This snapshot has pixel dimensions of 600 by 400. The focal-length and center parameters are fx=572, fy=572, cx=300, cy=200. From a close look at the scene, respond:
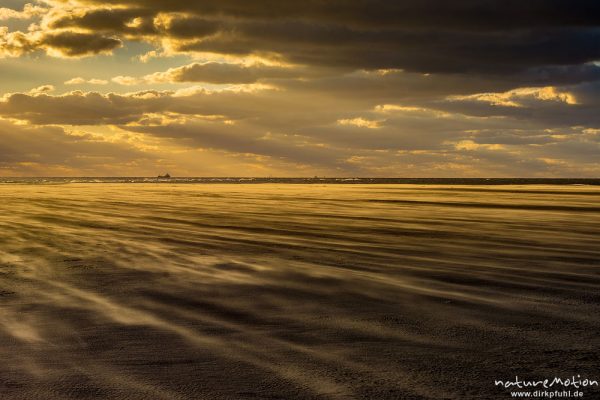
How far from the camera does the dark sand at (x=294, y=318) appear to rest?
13.7 feet

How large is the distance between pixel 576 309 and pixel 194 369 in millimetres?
4374

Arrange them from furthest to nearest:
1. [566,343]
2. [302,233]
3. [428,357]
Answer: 1. [302,233]
2. [566,343]
3. [428,357]

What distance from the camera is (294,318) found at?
6125 mm

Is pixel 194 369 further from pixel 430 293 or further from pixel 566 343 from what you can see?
pixel 430 293

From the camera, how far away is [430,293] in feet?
24.2

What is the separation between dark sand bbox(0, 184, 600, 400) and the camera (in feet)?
13.7

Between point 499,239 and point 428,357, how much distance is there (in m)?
9.70

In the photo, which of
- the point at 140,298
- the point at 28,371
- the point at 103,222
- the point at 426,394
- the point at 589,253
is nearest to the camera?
the point at 426,394

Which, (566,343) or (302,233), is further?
(302,233)

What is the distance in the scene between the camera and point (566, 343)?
16.6 feet

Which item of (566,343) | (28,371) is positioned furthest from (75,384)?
(566,343)

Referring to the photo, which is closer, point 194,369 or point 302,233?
point 194,369

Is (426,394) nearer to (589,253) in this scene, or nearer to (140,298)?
(140,298)

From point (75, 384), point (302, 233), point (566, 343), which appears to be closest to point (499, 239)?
point (302, 233)
